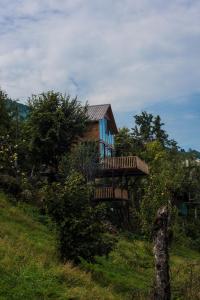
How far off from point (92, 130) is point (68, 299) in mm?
35046

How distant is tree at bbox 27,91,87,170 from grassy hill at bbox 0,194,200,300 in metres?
12.7

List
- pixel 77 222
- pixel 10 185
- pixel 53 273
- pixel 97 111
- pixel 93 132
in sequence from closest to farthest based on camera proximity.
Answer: pixel 53 273, pixel 77 222, pixel 10 185, pixel 93 132, pixel 97 111

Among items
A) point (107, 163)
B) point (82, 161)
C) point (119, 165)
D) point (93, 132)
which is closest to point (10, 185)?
point (82, 161)

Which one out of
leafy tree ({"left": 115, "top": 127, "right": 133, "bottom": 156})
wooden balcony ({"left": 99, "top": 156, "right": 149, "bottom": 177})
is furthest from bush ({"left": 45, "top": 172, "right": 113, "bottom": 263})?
leafy tree ({"left": 115, "top": 127, "right": 133, "bottom": 156})

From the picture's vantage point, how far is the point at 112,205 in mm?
44844

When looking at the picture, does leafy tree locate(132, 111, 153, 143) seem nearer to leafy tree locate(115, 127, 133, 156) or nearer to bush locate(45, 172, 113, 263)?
leafy tree locate(115, 127, 133, 156)

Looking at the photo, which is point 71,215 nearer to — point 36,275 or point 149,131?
point 36,275

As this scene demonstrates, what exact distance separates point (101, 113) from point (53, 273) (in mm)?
35889

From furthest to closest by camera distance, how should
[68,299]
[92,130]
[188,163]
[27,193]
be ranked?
[188,163], [92,130], [27,193], [68,299]

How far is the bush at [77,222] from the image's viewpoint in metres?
19.1

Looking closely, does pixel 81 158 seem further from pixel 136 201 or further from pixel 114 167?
pixel 136 201

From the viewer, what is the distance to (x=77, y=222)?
19172mm

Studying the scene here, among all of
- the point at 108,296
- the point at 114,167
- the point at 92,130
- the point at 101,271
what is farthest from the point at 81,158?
the point at 108,296

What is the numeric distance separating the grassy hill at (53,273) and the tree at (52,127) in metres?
12.7
